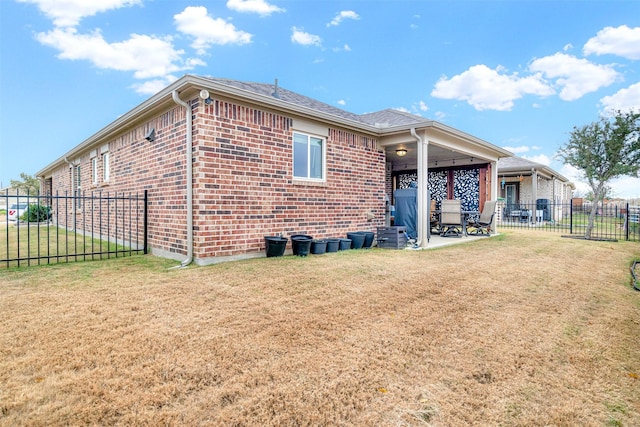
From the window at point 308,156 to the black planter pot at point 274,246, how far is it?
1.53m

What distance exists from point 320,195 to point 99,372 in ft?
18.5

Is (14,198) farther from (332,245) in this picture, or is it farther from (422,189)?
(422,189)

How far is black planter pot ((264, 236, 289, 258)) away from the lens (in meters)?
6.02

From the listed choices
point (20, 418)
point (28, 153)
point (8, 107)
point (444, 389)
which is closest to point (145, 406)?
point (20, 418)

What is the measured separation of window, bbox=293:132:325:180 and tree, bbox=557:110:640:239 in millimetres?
9609

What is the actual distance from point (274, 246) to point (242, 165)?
5.32 feet

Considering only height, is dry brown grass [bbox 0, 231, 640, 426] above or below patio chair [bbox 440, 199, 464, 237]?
below

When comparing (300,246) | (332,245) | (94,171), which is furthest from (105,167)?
(332,245)

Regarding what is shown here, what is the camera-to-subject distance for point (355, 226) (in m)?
8.11

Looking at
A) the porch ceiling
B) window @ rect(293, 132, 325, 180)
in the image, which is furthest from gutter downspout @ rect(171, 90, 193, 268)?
the porch ceiling

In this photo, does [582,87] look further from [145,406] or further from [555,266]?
[145,406]

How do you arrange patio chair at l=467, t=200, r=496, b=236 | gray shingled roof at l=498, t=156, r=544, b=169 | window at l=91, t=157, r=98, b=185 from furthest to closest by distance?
gray shingled roof at l=498, t=156, r=544, b=169, patio chair at l=467, t=200, r=496, b=236, window at l=91, t=157, r=98, b=185

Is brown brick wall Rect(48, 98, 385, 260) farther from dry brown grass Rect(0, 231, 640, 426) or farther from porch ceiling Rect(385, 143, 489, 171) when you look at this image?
porch ceiling Rect(385, 143, 489, 171)

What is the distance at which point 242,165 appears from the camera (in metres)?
5.87
